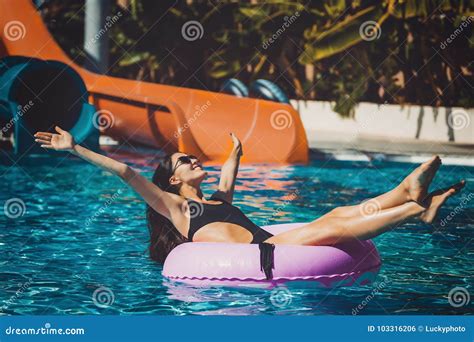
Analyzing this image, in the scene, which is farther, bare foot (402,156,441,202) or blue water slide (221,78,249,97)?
blue water slide (221,78,249,97)

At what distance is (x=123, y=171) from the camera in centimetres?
524

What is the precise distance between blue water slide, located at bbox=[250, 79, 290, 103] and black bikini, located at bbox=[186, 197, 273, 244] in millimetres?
3333

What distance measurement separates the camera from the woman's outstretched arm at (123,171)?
16.4 feet

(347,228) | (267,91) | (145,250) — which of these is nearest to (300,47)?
(267,91)

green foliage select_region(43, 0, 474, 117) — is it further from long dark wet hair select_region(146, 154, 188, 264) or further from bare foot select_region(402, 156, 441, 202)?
bare foot select_region(402, 156, 441, 202)

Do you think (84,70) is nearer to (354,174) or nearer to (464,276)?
(354,174)

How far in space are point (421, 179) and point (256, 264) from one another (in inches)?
42.2

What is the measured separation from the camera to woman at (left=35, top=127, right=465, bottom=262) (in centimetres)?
518

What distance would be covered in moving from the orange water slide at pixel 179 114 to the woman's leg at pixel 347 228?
9.53 feet

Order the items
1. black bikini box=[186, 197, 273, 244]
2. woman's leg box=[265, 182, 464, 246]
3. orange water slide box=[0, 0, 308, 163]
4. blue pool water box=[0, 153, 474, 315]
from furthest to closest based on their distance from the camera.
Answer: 1. orange water slide box=[0, 0, 308, 163]
2. black bikini box=[186, 197, 273, 244]
3. blue pool water box=[0, 153, 474, 315]
4. woman's leg box=[265, 182, 464, 246]

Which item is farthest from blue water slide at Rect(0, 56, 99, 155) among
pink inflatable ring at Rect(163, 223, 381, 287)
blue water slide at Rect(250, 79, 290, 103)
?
pink inflatable ring at Rect(163, 223, 381, 287)

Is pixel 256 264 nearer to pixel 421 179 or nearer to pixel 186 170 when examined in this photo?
pixel 186 170

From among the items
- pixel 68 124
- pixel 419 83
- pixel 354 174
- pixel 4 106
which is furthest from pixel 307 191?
pixel 4 106

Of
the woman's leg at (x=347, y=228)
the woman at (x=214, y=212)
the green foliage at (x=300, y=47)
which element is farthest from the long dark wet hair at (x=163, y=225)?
the green foliage at (x=300, y=47)
